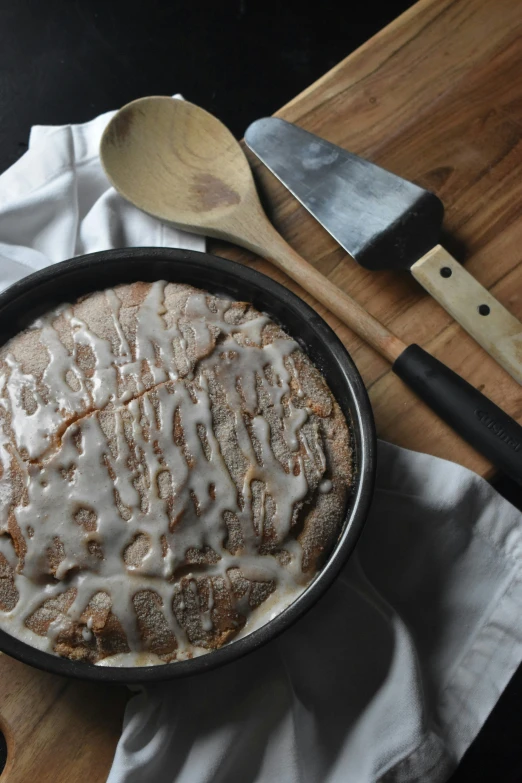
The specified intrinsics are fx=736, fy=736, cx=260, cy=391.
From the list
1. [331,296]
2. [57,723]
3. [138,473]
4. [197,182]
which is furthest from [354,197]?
[57,723]

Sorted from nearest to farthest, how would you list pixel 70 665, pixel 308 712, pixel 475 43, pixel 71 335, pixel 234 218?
pixel 70 665 → pixel 71 335 → pixel 308 712 → pixel 234 218 → pixel 475 43

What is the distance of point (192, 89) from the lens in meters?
1.91

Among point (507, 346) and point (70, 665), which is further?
point (507, 346)

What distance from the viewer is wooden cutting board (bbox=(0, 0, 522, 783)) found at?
53.9 inches

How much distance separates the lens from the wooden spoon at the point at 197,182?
4.46 ft

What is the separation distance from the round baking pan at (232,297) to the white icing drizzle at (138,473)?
0.05 meters

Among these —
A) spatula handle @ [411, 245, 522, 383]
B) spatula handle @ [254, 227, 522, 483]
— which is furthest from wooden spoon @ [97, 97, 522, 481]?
spatula handle @ [411, 245, 522, 383]

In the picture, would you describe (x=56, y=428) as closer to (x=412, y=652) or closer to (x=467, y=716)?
(x=412, y=652)

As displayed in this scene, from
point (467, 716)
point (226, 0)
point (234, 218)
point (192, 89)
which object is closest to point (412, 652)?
point (467, 716)

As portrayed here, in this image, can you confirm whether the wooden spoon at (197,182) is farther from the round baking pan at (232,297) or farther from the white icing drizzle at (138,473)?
the white icing drizzle at (138,473)

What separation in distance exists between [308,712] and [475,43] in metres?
1.34

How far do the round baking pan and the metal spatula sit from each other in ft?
0.81

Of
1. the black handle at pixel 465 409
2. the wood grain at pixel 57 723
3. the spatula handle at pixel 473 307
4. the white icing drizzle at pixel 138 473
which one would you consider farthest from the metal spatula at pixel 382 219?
the wood grain at pixel 57 723

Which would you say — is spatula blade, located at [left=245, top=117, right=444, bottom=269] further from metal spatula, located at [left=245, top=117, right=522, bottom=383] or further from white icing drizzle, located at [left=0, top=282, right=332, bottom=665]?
white icing drizzle, located at [left=0, top=282, right=332, bottom=665]
